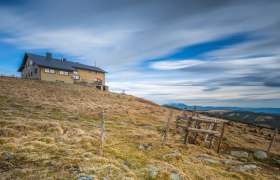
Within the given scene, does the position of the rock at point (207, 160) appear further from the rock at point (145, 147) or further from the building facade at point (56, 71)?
the building facade at point (56, 71)

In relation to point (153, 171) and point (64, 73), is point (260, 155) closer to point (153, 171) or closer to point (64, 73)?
point (153, 171)

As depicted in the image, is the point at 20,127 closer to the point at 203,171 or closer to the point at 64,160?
the point at 64,160

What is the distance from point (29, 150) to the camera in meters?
10.5

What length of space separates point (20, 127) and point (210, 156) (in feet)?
49.6

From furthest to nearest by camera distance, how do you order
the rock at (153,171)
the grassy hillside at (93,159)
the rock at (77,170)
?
the rock at (153,171) → the grassy hillside at (93,159) → the rock at (77,170)

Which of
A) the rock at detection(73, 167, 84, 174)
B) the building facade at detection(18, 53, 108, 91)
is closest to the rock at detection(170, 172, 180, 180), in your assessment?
the rock at detection(73, 167, 84, 174)

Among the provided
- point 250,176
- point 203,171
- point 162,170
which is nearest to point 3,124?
point 162,170

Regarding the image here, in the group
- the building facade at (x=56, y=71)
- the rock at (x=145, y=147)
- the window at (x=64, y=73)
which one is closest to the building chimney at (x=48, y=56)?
the building facade at (x=56, y=71)

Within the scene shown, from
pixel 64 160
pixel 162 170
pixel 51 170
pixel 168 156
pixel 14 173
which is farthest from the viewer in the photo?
pixel 168 156

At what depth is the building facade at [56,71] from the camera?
54.3 m

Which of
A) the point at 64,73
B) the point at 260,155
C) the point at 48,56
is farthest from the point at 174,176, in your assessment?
the point at 48,56

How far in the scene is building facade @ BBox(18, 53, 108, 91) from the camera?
54.3 m

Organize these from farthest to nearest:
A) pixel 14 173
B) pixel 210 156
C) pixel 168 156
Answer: pixel 210 156 < pixel 168 156 < pixel 14 173

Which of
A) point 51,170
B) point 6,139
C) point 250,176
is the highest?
point 6,139
